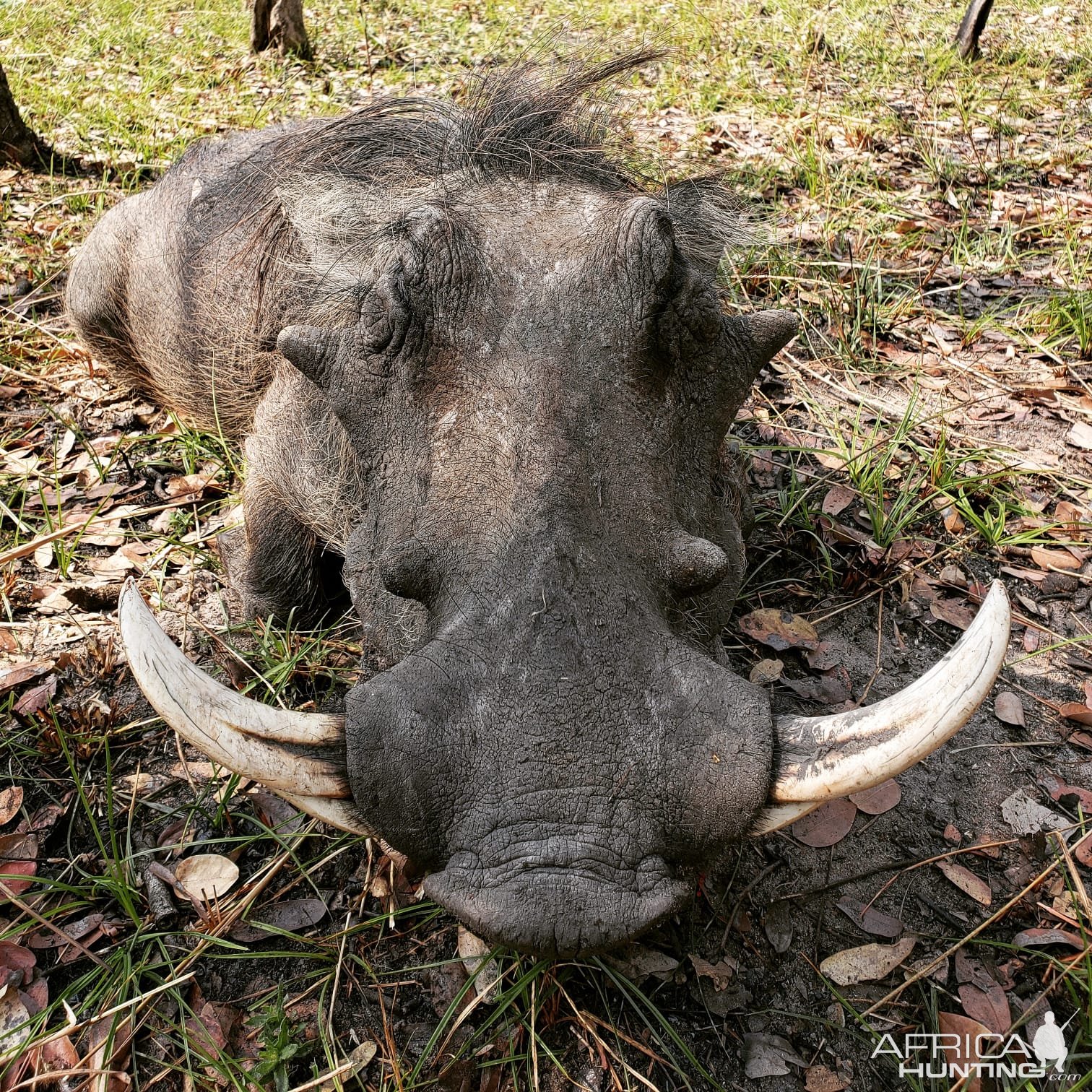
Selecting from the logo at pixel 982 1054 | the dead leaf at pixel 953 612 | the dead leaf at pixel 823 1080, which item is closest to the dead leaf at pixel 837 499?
the dead leaf at pixel 953 612

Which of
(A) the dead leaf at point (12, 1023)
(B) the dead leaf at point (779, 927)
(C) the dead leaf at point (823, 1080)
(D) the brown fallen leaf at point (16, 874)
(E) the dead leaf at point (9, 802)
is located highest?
(E) the dead leaf at point (9, 802)

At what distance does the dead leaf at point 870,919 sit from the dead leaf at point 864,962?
29mm

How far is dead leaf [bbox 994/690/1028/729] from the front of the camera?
2.66 meters

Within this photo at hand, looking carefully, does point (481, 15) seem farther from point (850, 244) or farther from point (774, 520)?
point (774, 520)

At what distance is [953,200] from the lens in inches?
201

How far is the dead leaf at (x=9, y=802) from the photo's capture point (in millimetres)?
2309

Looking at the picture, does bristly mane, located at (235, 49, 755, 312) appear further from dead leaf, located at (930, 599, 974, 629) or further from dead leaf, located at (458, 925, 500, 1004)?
dead leaf, located at (458, 925, 500, 1004)

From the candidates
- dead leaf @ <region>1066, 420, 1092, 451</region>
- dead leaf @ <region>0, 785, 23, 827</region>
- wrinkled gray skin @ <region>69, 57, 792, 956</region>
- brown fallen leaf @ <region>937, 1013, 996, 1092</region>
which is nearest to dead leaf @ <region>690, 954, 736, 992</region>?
brown fallen leaf @ <region>937, 1013, 996, 1092</region>

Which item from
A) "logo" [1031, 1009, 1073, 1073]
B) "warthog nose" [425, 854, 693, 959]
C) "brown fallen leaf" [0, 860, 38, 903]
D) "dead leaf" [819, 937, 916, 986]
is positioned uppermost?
"warthog nose" [425, 854, 693, 959]

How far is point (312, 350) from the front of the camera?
2.20 meters

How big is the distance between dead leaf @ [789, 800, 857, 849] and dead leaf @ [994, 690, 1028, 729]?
0.59 metres

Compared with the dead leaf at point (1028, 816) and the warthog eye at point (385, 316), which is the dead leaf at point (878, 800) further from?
the warthog eye at point (385, 316)

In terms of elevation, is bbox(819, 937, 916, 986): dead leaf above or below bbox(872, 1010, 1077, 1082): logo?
above

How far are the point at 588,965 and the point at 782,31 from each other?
7.09m
